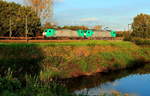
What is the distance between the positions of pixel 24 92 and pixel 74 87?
1169cm

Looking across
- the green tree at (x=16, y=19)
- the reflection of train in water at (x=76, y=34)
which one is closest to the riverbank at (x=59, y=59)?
the green tree at (x=16, y=19)

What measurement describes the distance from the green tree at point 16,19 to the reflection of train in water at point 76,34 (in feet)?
12.5

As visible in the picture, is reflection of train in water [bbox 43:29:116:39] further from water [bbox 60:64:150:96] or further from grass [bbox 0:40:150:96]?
water [bbox 60:64:150:96]

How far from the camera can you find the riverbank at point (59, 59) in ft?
80.2

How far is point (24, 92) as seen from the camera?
12188 mm

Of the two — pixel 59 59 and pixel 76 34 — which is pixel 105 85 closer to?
pixel 59 59

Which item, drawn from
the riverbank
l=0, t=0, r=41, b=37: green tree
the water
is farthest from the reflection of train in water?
the water

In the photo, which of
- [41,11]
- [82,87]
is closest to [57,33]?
[41,11]

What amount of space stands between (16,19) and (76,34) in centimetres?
2043

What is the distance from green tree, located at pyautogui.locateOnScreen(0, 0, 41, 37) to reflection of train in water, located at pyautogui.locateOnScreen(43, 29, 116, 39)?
3805mm

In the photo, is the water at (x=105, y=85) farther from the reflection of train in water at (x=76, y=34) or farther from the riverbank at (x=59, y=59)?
the reflection of train in water at (x=76, y=34)

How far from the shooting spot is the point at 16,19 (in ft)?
192

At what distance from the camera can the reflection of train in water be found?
64.1 meters

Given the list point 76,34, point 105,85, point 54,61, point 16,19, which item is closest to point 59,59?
point 54,61
